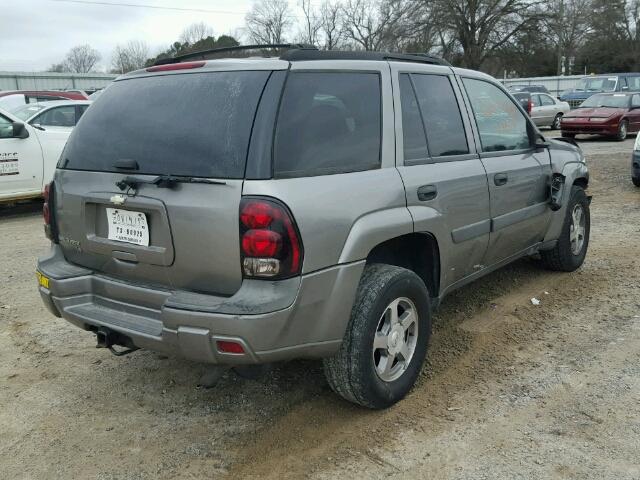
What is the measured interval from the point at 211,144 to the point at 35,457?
5.76 ft

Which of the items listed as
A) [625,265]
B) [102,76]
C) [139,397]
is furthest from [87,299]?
[102,76]

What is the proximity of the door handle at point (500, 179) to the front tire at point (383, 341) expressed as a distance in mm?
1102

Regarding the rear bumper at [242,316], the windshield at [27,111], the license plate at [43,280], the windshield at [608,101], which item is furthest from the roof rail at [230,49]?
the windshield at [608,101]

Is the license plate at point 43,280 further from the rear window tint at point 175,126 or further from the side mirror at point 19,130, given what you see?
the side mirror at point 19,130

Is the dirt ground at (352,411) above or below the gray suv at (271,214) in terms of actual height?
below

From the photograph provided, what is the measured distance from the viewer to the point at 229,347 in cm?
273

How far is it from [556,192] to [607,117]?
559 inches

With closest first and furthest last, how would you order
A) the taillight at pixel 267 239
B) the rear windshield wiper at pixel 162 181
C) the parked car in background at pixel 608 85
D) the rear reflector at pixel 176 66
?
the taillight at pixel 267 239 < the rear windshield wiper at pixel 162 181 < the rear reflector at pixel 176 66 < the parked car in background at pixel 608 85

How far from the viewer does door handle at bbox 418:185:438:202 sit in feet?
11.3

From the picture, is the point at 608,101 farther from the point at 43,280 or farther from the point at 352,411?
the point at 43,280

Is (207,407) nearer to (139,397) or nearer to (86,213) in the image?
(139,397)

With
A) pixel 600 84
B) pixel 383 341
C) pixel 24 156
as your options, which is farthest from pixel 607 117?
pixel 383 341

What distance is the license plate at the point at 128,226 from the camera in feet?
A: 9.82

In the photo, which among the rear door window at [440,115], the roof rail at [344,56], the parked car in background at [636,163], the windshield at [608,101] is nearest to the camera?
the roof rail at [344,56]
